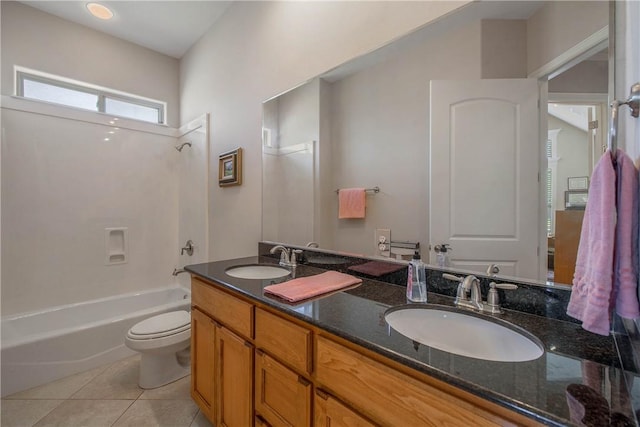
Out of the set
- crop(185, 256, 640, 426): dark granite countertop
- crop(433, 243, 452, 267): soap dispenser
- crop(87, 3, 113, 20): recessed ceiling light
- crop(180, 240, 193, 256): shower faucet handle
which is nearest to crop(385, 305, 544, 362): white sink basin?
crop(185, 256, 640, 426): dark granite countertop

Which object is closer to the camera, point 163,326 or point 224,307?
point 224,307

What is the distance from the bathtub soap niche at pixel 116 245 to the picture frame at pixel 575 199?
3.41 m

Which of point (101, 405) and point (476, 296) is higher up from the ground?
point (476, 296)

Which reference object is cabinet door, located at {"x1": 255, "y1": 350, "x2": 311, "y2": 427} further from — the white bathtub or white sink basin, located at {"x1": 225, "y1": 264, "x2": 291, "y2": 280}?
the white bathtub

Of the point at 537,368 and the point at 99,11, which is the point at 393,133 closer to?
the point at 537,368

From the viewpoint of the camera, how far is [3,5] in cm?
223

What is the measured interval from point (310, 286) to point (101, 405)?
1.68 m

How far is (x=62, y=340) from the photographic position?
2014mm

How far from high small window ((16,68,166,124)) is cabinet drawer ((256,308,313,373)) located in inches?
114

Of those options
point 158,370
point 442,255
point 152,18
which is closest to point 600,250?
point 442,255

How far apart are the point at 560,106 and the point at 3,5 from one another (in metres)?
→ 3.83

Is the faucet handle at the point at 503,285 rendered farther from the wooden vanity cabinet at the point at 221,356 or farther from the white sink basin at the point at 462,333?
the wooden vanity cabinet at the point at 221,356

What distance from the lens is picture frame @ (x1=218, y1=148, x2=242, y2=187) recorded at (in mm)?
2197

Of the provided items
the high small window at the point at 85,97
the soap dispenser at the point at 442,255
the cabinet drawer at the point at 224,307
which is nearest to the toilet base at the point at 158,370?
the cabinet drawer at the point at 224,307
